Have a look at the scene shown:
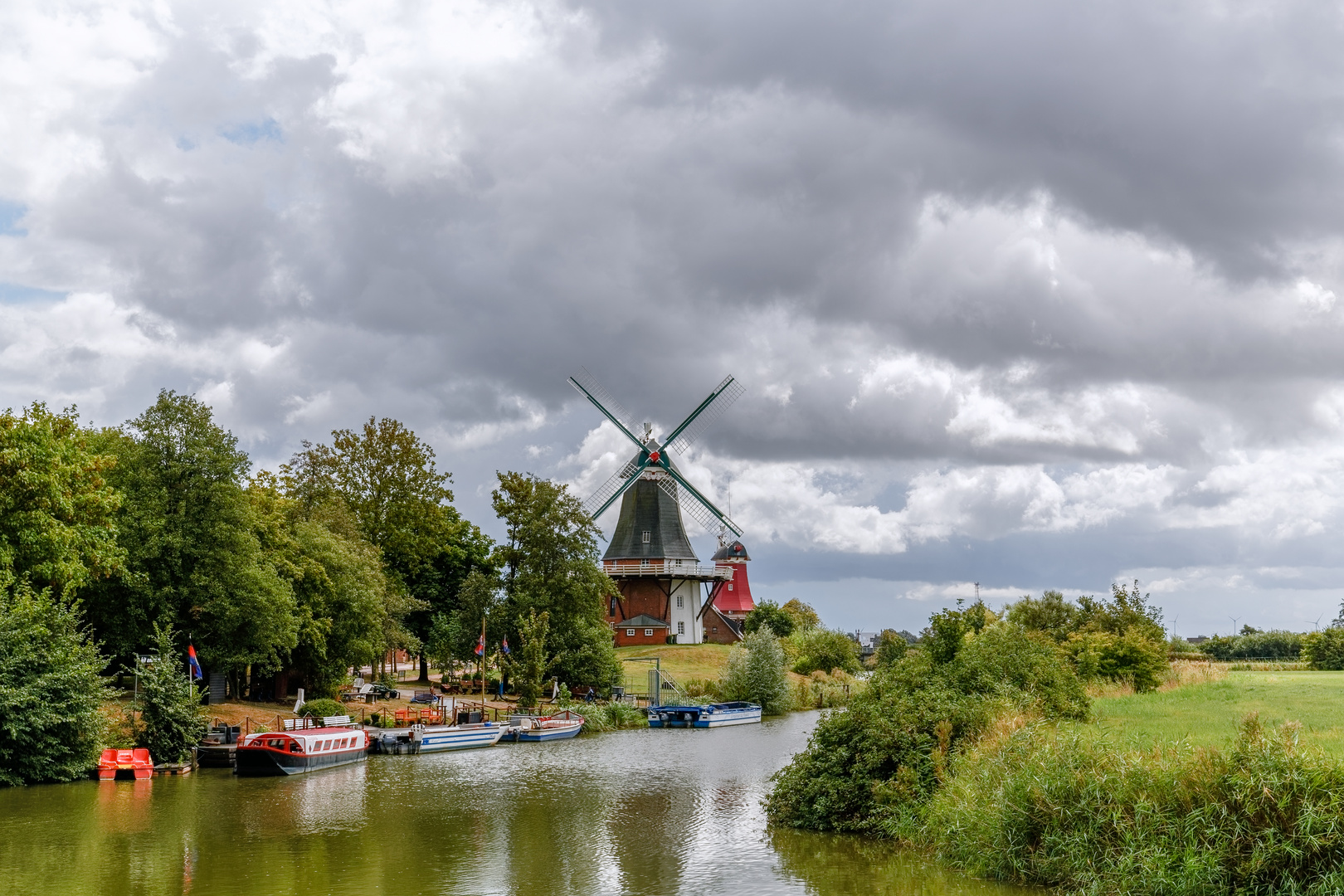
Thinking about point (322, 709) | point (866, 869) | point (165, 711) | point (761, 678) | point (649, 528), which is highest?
point (649, 528)

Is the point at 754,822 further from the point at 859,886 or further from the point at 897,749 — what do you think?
the point at 859,886

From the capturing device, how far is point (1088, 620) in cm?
4841

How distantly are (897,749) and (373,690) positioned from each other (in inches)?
1432

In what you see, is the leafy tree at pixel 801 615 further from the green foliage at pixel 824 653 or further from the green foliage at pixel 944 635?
the green foliage at pixel 944 635

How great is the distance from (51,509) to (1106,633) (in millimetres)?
39206

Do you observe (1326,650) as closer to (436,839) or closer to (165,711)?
(436,839)

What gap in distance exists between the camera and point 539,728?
4566cm

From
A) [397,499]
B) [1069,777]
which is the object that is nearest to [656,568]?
[397,499]

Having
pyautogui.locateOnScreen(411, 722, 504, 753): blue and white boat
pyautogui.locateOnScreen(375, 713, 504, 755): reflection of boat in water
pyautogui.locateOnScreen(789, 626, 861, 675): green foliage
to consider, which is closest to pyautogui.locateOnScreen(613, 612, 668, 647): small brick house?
pyautogui.locateOnScreen(789, 626, 861, 675): green foliage

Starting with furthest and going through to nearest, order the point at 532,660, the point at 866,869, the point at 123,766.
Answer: the point at 532,660
the point at 123,766
the point at 866,869

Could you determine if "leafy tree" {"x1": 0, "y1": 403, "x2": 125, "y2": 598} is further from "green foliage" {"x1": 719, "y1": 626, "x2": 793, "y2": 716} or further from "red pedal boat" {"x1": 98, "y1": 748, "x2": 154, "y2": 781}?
"green foliage" {"x1": 719, "y1": 626, "x2": 793, "y2": 716}

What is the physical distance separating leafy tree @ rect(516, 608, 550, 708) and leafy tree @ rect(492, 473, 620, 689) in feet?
5.47

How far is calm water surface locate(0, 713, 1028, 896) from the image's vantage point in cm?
1833

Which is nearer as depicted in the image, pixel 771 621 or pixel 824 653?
pixel 824 653
